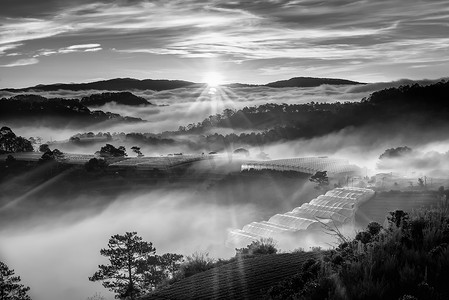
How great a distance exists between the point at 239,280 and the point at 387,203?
3025 inches

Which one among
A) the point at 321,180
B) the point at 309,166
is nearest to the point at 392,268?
the point at 321,180

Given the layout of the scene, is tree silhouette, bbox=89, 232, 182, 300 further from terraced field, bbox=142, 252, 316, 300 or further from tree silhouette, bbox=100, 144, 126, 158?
tree silhouette, bbox=100, 144, 126, 158

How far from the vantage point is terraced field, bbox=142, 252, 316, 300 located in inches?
470

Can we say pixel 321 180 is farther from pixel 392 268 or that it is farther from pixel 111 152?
pixel 392 268

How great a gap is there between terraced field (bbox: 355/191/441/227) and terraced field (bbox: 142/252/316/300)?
220 feet

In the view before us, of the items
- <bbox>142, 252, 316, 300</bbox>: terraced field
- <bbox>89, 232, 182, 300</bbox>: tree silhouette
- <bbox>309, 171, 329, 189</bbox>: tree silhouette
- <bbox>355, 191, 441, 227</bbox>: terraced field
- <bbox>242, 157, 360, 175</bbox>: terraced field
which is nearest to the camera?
<bbox>142, 252, 316, 300</bbox>: terraced field

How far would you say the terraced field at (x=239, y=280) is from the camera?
11.9m

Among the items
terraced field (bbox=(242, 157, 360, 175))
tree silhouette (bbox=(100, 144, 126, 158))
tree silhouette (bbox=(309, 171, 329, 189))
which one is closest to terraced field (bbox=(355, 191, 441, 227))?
tree silhouette (bbox=(309, 171, 329, 189))

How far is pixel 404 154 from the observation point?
138500 mm

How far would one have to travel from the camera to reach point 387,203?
279 ft

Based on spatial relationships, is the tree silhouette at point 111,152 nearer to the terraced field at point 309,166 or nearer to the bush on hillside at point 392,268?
the terraced field at point 309,166

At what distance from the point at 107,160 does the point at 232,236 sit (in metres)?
100

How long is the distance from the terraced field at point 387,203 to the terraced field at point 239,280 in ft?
220

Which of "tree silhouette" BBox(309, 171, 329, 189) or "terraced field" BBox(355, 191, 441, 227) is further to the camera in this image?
"tree silhouette" BBox(309, 171, 329, 189)
